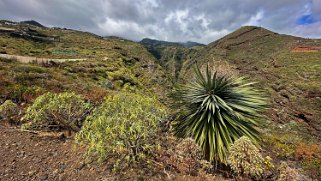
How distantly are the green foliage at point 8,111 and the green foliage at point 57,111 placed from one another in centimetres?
75

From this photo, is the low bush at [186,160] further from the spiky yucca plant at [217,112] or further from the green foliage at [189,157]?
the spiky yucca plant at [217,112]

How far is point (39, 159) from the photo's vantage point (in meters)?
3.95

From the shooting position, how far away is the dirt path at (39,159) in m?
3.53

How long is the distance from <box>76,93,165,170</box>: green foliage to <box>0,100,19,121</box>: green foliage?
2.88 metres

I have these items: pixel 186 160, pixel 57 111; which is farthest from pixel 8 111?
pixel 186 160

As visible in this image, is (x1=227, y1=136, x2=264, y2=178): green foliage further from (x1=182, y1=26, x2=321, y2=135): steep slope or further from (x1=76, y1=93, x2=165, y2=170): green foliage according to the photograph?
(x1=182, y1=26, x2=321, y2=135): steep slope

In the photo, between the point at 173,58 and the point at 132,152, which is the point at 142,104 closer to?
the point at 132,152

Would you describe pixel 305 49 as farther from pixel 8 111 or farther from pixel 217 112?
pixel 8 111

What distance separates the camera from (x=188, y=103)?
567 centimetres

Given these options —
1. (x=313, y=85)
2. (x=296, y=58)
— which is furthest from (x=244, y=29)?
(x=313, y=85)

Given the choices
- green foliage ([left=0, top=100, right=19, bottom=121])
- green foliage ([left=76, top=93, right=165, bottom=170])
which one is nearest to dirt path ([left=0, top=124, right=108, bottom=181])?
green foliage ([left=76, top=93, right=165, bottom=170])

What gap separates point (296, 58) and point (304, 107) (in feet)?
46.8

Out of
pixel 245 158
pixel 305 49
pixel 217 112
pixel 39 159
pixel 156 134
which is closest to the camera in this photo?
pixel 245 158

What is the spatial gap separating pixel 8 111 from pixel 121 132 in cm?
420
